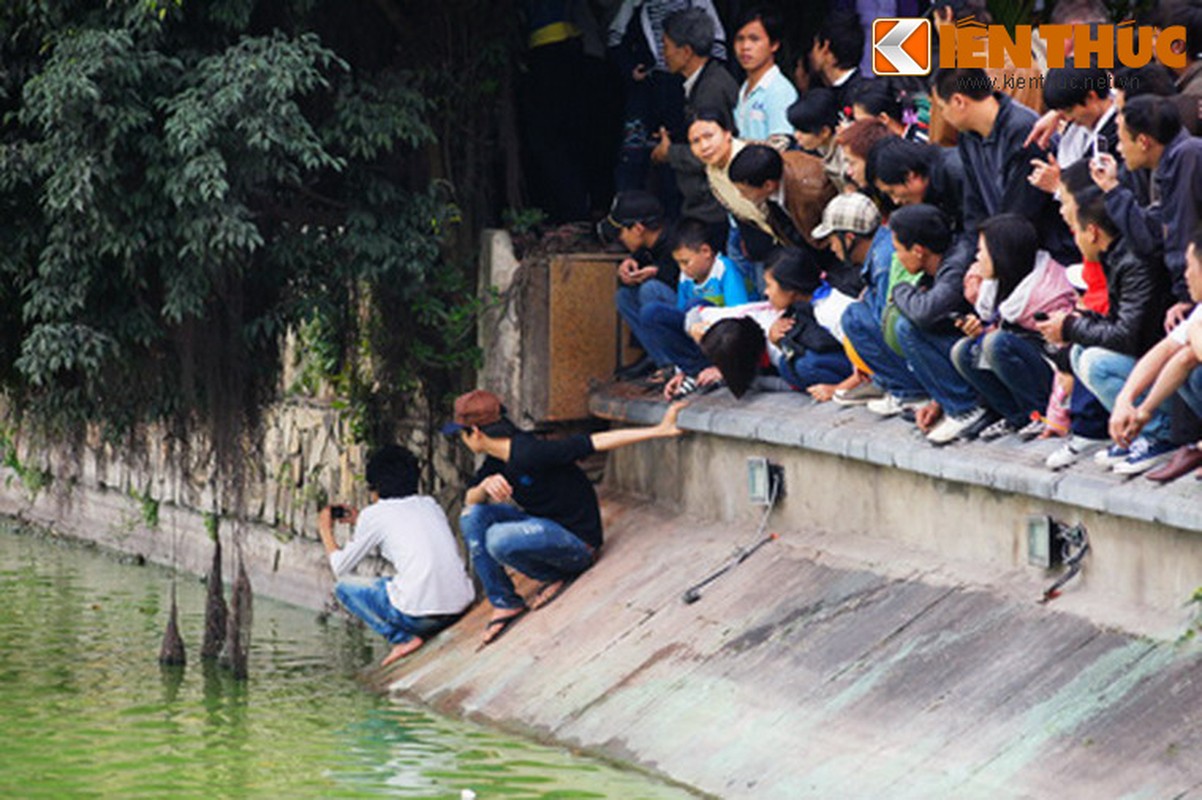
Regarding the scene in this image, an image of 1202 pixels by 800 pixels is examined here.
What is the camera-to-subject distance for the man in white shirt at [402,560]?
49.2 feet

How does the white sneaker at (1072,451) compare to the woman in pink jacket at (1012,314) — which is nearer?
the white sneaker at (1072,451)

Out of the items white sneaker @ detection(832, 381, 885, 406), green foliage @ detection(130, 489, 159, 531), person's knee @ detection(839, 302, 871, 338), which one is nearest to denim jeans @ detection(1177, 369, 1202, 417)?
person's knee @ detection(839, 302, 871, 338)

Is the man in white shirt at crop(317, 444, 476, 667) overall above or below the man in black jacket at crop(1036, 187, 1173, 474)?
below

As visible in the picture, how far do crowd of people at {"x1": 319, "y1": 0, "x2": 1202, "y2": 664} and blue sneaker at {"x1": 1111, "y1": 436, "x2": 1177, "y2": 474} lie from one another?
10 mm

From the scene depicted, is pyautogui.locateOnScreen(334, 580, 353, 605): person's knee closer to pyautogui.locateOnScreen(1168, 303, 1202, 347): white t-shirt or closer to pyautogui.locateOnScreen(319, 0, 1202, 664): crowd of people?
pyautogui.locateOnScreen(319, 0, 1202, 664): crowd of people

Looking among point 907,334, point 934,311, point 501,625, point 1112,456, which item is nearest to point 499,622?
point 501,625

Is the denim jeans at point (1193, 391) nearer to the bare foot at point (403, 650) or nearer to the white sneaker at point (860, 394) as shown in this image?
the white sneaker at point (860, 394)

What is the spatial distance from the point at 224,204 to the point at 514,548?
96.7 inches

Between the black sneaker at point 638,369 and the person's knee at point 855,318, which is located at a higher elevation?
the person's knee at point 855,318

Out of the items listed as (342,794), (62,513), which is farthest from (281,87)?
(62,513)

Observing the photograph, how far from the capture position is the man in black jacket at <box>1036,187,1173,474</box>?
1070 cm

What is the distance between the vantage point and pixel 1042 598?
1114 centimetres

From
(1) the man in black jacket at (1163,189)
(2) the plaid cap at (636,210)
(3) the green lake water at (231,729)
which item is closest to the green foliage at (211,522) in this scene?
(3) the green lake water at (231,729)

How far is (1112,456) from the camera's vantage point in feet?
35.7
